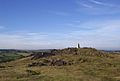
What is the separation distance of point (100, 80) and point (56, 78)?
8.49 m

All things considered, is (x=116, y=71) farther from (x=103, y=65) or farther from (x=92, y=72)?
(x=103, y=65)

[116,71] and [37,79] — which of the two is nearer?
[37,79]

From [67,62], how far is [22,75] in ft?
94.2

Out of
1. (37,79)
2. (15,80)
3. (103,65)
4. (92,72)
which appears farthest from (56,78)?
(103,65)

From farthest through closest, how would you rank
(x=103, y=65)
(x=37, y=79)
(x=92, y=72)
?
(x=103, y=65) → (x=92, y=72) → (x=37, y=79)

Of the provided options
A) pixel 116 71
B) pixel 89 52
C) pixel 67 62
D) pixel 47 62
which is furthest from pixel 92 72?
pixel 89 52

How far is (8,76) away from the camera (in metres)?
51.6

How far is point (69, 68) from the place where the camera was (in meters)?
65.9

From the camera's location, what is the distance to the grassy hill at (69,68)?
49.8 meters

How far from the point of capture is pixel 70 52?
9819cm

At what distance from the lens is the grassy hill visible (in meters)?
49.8

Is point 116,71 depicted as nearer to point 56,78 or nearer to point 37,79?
point 56,78

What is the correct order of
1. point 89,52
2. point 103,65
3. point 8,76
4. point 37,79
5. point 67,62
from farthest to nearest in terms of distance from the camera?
point 89,52 → point 67,62 → point 103,65 → point 8,76 → point 37,79

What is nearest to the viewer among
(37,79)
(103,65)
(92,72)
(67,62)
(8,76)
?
(37,79)
